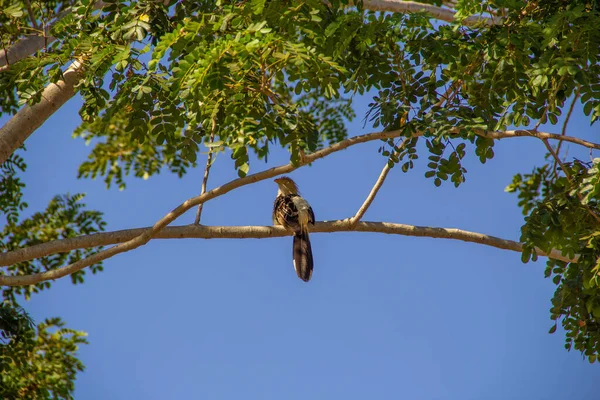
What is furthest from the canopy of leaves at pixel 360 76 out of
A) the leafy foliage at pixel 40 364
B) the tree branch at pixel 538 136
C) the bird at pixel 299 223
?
the leafy foliage at pixel 40 364

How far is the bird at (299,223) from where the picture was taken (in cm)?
723

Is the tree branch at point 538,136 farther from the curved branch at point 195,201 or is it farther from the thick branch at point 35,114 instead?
the thick branch at point 35,114

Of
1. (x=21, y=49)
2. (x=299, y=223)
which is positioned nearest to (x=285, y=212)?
(x=299, y=223)

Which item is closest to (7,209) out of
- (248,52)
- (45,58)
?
(45,58)

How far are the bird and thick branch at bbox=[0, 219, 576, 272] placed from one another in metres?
0.88

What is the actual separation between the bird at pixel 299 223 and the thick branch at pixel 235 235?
880mm

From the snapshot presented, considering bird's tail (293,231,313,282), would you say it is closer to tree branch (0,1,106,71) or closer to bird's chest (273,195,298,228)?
bird's chest (273,195,298,228)

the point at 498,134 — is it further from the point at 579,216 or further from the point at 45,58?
the point at 45,58

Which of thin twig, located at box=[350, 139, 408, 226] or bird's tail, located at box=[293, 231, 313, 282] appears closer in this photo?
thin twig, located at box=[350, 139, 408, 226]

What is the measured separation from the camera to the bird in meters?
7.23

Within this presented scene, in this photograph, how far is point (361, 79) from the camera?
18.2ft

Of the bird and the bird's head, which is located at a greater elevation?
the bird's head

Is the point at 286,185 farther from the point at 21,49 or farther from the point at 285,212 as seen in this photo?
the point at 21,49

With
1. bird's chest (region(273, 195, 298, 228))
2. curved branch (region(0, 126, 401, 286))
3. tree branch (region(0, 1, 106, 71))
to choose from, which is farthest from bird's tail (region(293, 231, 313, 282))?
tree branch (region(0, 1, 106, 71))
